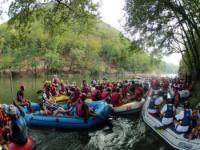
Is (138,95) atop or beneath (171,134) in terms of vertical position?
atop

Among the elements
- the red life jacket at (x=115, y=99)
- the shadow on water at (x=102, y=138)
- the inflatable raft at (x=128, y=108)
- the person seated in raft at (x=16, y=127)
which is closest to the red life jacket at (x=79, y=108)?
the shadow on water at (x=102, y=138)

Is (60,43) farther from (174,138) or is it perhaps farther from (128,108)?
(174,138)

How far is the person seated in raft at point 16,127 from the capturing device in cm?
794

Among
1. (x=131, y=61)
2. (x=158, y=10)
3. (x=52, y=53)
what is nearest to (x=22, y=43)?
(x=158, y=10)

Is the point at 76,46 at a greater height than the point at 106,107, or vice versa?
the point at 76,46

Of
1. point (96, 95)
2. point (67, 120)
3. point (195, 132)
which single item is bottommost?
point (67, 120)

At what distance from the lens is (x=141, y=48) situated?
3023 centimetres

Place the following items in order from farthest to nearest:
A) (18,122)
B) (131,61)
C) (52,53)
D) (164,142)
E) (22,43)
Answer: (131,61), (52,53), (22,43), (164,142), (18,122)

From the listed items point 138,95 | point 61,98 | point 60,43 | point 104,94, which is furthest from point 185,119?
point 60,43

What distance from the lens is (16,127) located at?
811cm

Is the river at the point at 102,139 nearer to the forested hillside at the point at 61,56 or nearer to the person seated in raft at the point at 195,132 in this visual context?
the person seated in raft at the point at 195,132

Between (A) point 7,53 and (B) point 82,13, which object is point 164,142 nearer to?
(B) point 82,13

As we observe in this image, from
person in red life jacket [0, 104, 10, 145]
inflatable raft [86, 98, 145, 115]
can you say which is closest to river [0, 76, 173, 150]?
person in red life jacket [0, 104, 10, 145]

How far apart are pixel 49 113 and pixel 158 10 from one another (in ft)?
36.0
